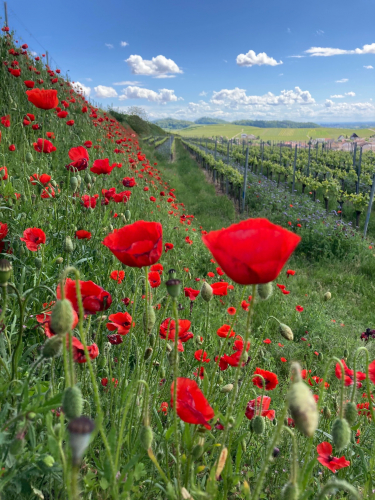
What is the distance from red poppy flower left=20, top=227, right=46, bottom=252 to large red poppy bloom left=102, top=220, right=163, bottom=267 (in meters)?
0.88

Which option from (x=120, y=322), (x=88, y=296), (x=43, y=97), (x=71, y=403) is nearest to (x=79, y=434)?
(x=71, y=403)

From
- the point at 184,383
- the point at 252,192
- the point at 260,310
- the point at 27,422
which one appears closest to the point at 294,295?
the point at 260,310

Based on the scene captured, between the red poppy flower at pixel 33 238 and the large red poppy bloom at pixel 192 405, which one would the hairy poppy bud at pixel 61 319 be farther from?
the red poppy flower at pixel 33 238

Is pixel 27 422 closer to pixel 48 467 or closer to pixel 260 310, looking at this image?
pixel 48 467

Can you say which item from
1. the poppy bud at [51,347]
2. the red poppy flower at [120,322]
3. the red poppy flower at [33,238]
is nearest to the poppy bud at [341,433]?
the poppy bud at [51,347]

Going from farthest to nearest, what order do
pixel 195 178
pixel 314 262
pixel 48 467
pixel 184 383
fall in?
pixel 195 178
pixel 314 262
pixel 184 383
pixel 48 467

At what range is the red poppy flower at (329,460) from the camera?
1.29 metres

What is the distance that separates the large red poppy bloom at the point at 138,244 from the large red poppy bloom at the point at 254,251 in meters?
0.23

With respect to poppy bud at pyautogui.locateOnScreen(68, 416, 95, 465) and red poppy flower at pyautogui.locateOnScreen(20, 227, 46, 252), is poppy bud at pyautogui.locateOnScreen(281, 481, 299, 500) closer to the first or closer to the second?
poppy bud at pyautogui.locateOnScreen(68, 416, 95, 465)

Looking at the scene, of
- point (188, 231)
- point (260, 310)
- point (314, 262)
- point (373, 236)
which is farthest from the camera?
point (373, 236)

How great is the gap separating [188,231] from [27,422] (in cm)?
534

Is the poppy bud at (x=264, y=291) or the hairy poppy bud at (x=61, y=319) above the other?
the hairy poppy bud at (x=61, y=319)

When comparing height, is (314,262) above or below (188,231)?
below

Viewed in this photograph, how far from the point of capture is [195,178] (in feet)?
49.5
